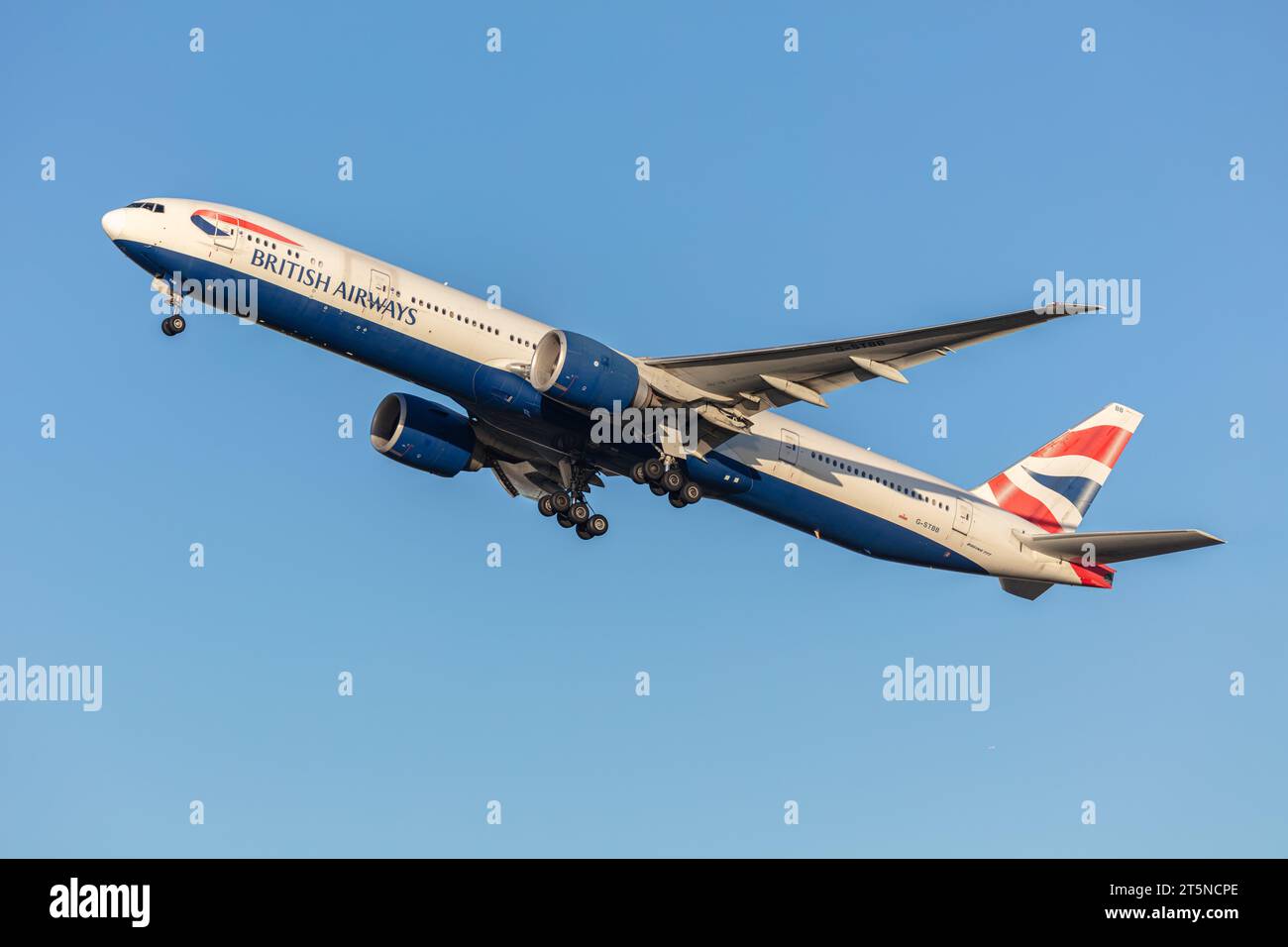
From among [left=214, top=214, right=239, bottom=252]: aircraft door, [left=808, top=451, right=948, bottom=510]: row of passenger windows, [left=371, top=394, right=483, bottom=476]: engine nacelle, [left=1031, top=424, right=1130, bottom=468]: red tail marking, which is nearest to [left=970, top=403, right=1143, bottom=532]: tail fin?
[left=1031, top=424, right=1130, bottom=468]: red tail marking

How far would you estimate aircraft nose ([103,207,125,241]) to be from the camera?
123ft

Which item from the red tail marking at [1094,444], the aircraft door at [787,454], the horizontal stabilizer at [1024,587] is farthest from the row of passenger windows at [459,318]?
the red tail marking at [1094,444]

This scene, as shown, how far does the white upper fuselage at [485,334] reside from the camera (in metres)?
38.0

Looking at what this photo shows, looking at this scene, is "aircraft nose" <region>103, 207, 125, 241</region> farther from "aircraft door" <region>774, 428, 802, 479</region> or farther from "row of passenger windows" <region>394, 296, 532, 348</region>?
"aircraft door" <region>774, 428, 802, 479</region>

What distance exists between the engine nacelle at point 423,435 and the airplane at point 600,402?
5 cm

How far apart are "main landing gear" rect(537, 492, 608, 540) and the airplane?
0.05 metres

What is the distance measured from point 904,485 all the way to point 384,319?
1629 centimetres

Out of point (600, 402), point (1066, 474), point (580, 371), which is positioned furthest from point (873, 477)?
point (580, 371)

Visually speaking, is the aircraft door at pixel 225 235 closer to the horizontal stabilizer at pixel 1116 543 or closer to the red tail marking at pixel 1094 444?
the horizontal stabilizer at pixel 1116 543

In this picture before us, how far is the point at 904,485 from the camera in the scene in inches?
1796

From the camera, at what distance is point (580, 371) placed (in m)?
38.8

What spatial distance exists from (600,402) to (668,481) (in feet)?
11.8

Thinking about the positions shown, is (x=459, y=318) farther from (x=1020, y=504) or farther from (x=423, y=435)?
(x=1020, y=504)

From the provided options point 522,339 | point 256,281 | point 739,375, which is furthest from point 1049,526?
point 256,281
